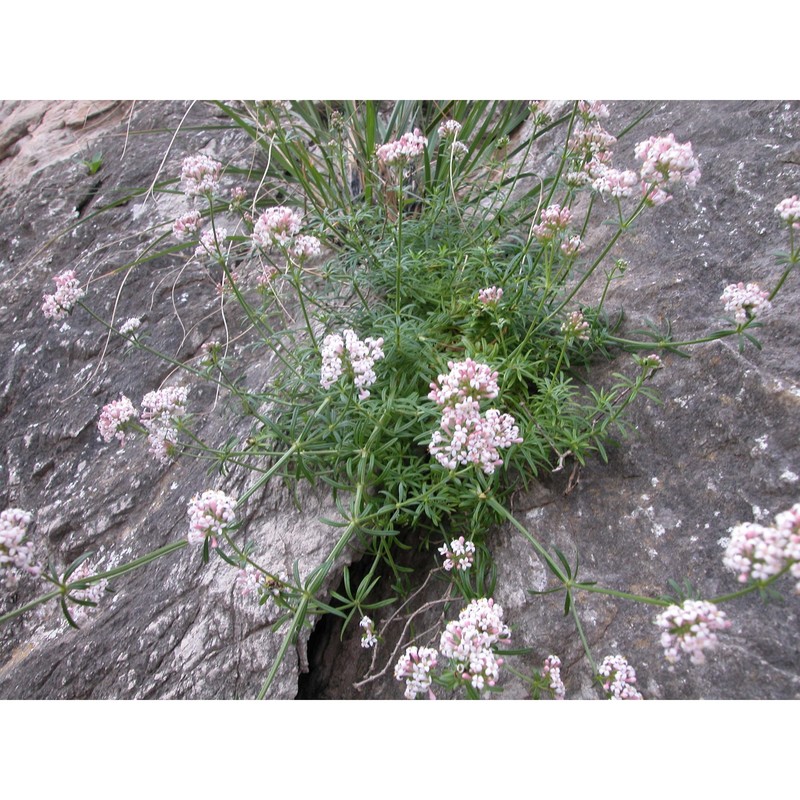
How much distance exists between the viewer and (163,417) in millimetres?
2367

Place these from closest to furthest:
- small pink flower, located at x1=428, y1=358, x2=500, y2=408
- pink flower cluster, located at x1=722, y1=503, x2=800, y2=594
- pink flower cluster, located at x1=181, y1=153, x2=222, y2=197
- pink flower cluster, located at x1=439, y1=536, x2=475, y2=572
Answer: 1. pink flower cluster, located at x1=722, y1=503, x2=800, y2=594
2. small pink flower, located at x1=428, y1=358, x2=500, y2=408
3. pink flower cluster, located at x1=439, y1=536, x2=475, y2=572
4. pink flower cluster, located at x1=181, y1=153, x2=222, y2=197

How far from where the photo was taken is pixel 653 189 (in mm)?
2121

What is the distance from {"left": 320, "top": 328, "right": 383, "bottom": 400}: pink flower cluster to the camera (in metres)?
2.04

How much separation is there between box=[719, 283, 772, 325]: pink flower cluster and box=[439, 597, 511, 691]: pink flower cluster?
125 cm

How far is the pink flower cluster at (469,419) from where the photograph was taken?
1873mm

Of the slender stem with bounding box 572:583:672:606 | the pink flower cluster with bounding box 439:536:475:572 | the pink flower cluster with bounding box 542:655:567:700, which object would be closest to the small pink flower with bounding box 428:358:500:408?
the pink flower cluster with bounding box 439:536:475:572

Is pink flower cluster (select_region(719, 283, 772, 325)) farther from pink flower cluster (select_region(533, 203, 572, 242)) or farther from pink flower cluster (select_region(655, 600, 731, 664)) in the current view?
pink flower cluster (select_region(655, 600, 731, 664))

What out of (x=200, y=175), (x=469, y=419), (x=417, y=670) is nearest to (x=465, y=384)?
(x=469, y=419)

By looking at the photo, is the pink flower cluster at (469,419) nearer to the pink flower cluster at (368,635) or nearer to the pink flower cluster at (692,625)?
the pink flower cluster at (692,625)

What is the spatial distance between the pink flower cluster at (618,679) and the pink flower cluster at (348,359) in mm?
1124

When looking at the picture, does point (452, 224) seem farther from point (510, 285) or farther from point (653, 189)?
point (653, 189)

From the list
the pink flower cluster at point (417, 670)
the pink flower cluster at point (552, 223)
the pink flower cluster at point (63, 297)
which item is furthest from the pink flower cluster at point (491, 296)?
the pink flower cluster at point (63, 297)

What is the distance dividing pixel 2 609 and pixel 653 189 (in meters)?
3.34

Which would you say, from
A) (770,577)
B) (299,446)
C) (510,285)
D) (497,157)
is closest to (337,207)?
(497,157)
